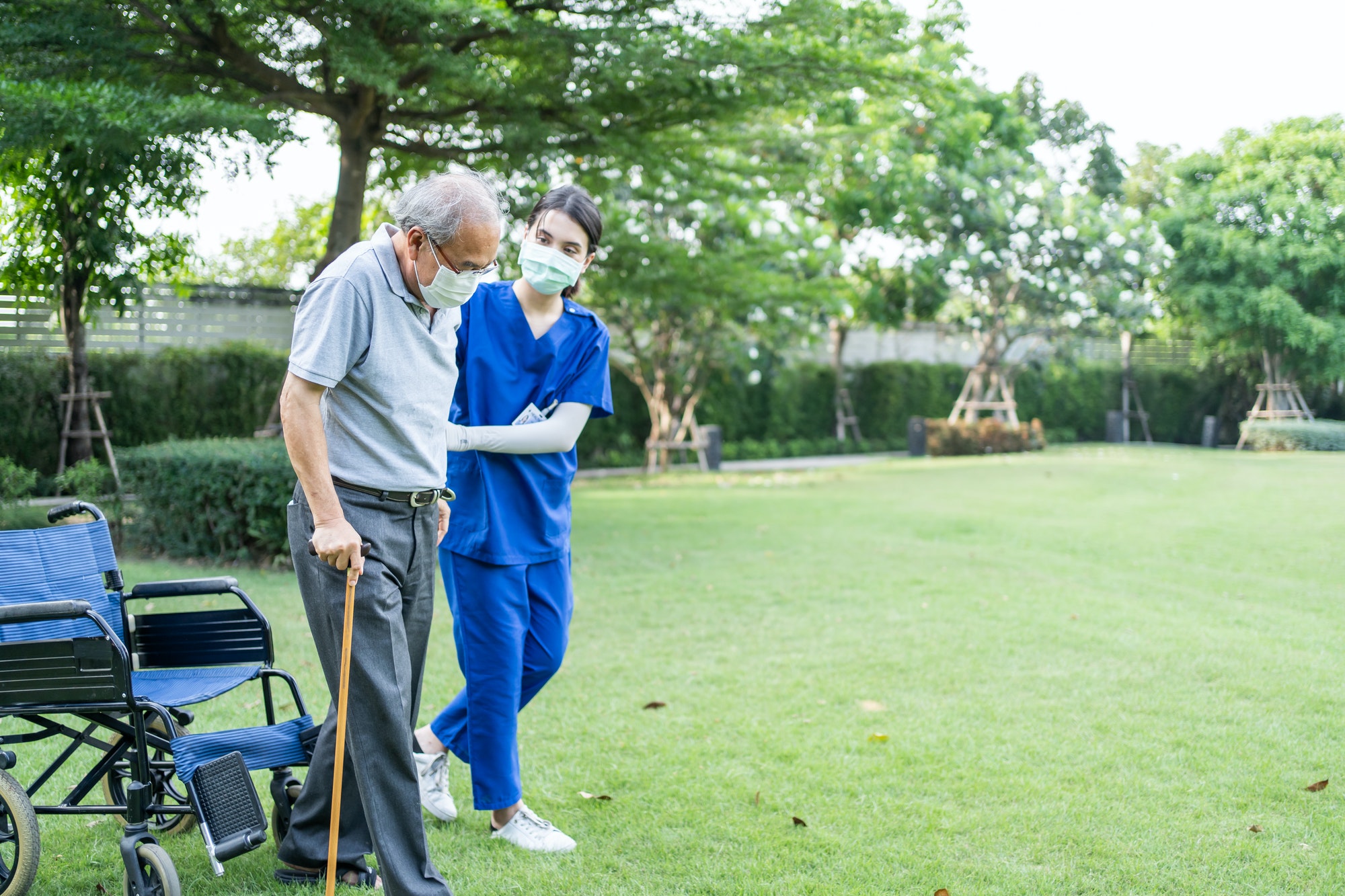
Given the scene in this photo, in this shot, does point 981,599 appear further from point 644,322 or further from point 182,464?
point 644,322

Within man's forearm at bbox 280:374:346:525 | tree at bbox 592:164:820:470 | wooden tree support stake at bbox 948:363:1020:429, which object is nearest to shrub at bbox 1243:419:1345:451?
wooden tree support stake at bbox 948:363:1020:429

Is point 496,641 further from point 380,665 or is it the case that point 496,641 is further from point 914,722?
point 914,722

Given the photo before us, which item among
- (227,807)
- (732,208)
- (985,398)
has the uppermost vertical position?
(732,208)

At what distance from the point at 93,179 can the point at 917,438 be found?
16.4 m

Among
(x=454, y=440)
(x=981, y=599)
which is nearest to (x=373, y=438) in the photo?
(x=454, y=440)

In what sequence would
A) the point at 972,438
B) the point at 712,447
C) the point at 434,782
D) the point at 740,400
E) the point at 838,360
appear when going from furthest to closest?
the point at 838,360 < the point at 972,438 < the point at 740,400 < the point at 712,447 < the point at 434,782

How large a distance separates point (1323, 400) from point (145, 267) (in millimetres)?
26163

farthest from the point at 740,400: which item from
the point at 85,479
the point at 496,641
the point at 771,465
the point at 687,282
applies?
the point at 496,641

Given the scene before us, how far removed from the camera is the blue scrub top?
3.02 m

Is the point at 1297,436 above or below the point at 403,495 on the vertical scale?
above

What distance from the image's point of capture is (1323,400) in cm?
2555

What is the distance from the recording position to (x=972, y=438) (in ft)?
67.0

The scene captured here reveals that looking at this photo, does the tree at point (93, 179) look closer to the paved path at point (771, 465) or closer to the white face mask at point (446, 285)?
the white face mask at point (446, 285)

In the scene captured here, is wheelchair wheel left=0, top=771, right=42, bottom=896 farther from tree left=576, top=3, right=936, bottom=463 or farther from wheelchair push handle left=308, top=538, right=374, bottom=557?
tree left=576, top=3, right=936, bottom=463
